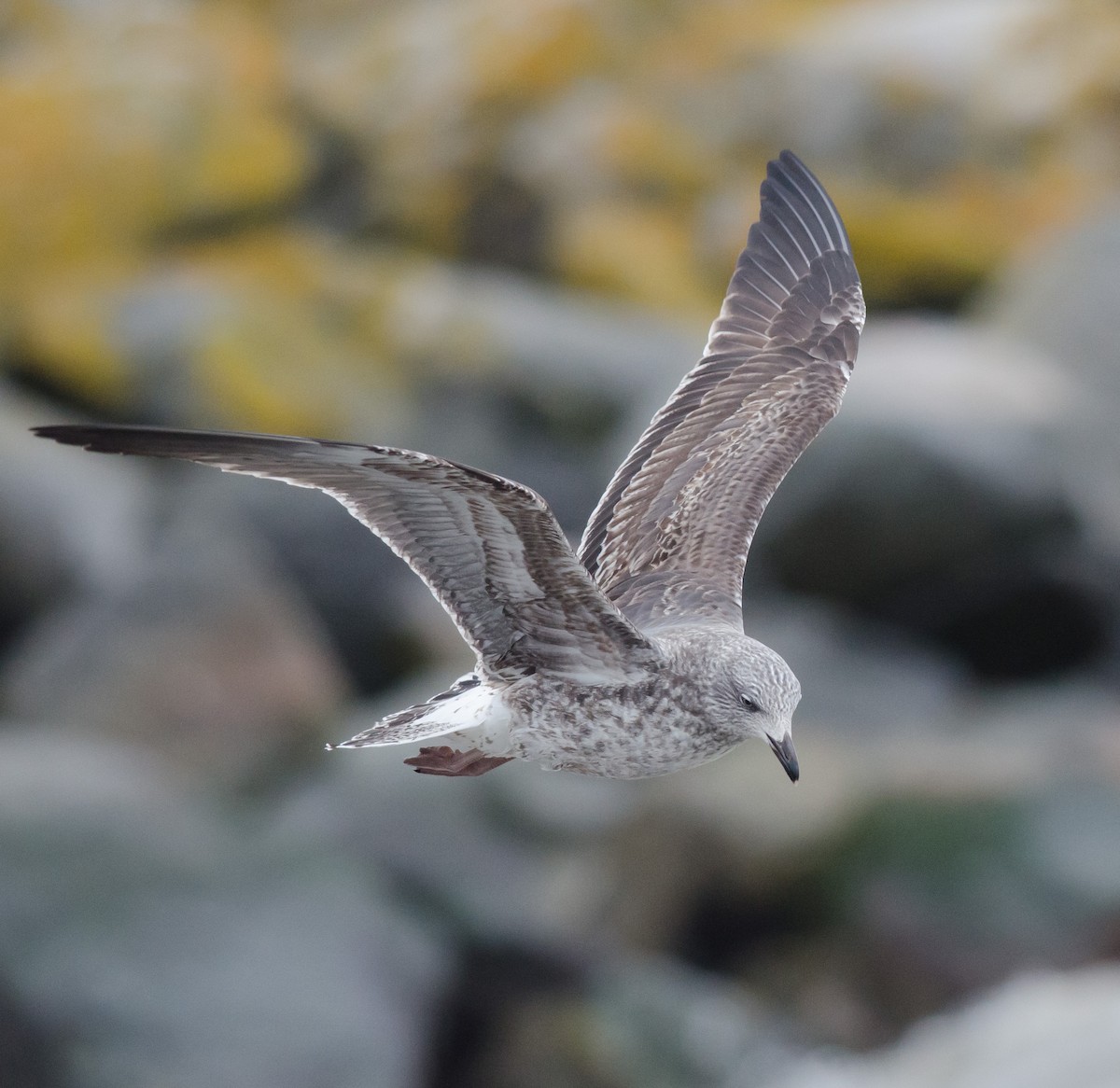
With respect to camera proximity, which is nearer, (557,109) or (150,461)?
(150,461)

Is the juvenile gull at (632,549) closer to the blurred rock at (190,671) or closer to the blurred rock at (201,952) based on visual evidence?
the blurred rock at (201,952)

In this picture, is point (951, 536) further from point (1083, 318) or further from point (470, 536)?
point (470, 536)

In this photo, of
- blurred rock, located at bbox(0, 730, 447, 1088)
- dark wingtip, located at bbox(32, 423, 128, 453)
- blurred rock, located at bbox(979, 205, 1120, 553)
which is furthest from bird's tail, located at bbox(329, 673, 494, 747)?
blurred rock, located at bbox(979, 205, 1120, 553)

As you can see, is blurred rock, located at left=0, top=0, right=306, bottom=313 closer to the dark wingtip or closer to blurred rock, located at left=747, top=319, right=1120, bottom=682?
blurred rock, located at left=747, top=319, right=1120, bottom=682

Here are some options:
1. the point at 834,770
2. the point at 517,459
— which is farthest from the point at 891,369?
the point at 834,770

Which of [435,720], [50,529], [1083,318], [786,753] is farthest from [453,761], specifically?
[1083,318]

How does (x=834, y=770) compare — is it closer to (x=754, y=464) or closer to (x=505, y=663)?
(x=754, y=464)
